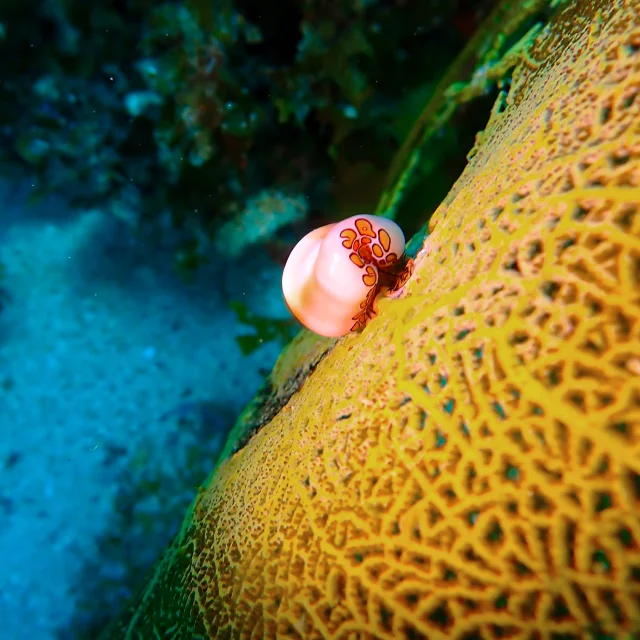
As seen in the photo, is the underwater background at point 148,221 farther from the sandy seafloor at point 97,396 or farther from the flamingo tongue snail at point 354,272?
the flamingo tongue snail at point 354,272

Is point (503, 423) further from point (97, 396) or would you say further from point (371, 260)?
point (97, 396)

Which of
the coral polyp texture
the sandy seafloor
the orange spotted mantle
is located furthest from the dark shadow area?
the orange spotted mantle

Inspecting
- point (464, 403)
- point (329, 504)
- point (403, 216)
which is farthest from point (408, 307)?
point (403, 216)

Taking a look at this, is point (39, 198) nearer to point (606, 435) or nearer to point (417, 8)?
point (417, 8)

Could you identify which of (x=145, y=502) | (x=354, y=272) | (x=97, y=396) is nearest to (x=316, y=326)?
(x=354, y=272)

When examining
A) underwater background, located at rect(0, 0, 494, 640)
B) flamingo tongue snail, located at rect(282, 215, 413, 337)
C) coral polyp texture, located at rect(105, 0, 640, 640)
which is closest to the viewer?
coral polyp texture, located at rect(105, 0, 640, 640)

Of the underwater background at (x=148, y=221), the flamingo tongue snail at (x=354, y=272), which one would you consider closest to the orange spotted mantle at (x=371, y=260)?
the flamingo tongue snail at (x=354, y=272)

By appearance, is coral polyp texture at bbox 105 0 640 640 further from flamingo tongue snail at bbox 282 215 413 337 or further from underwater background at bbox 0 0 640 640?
flamingo tongue snail at bbox 282 215 413 337
